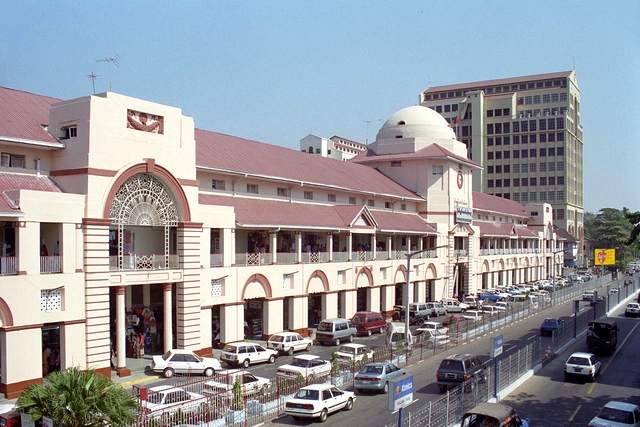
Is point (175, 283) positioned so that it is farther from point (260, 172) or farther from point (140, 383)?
point (260, 172)

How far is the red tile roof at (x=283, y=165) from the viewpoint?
44000 mm

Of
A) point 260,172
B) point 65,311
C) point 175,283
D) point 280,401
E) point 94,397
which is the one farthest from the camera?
point 260,172

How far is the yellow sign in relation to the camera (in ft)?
349

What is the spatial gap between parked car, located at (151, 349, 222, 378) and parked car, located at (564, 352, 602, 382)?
1786cm

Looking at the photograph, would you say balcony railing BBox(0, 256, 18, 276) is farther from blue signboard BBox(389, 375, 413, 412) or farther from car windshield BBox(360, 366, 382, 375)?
blue signboard BBox(389, 375, 413, 412)

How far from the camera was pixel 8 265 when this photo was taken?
27.1 metres

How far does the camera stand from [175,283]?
35.6m

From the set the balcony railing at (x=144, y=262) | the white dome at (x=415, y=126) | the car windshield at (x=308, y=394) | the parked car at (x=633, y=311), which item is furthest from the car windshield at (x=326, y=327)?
the white dome at (x=415, y=126)

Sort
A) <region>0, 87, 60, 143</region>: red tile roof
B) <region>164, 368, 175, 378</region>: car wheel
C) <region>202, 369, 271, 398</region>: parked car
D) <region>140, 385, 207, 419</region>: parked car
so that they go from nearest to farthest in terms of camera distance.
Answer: <region>140, 385, 207, 419</region>: parked car → <region>202, 369, 271, 398</region>: parked car → <region>0, 87, 60, 143</region>: red tile roof → <region>164, 368, 175, 378</region>: car wheel

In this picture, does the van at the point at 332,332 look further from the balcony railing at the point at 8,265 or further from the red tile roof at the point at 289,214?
the balcony railing at the point at 8,265

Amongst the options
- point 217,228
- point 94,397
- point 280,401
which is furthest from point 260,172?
point 94,397

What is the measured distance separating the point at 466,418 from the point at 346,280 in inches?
1168

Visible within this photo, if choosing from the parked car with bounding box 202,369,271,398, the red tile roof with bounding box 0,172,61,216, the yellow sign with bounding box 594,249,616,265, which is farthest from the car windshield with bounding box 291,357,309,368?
the yellow sign with bounding box 594,249,616,265

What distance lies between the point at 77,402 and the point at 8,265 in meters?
12.1
